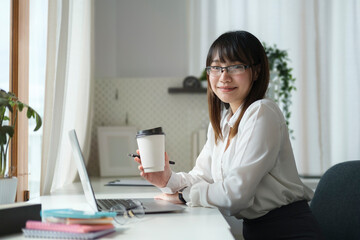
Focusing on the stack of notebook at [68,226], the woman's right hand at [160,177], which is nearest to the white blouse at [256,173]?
the woman's right hand at [160,177]

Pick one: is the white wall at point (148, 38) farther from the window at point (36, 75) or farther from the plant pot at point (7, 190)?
the plant pot at point (7, 190)

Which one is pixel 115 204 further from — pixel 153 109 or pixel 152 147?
pixel 153 109

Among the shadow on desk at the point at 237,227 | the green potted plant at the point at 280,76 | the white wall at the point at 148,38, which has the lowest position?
the shadow on desk at the point at 237,227

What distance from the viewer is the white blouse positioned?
1.33m

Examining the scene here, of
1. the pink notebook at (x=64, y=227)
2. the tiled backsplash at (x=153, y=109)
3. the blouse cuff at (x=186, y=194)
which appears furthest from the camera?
the tiled backsplash at (x=153, y=109)

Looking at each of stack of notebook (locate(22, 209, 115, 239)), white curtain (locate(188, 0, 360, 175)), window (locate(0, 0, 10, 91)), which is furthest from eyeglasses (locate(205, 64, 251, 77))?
white curtain (locate(188, 0, 360, 175))

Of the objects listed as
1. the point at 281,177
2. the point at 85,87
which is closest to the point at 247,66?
the point at 281,177

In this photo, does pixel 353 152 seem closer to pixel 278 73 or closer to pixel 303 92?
pixel 303 92

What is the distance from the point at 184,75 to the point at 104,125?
69cm

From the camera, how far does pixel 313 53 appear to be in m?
3.20

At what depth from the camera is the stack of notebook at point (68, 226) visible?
0.93 meters

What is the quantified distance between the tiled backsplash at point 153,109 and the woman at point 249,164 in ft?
4.17

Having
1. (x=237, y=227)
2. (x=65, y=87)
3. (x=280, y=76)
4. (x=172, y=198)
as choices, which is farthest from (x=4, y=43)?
(x=280, y=76)

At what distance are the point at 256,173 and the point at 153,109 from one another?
170 cm
